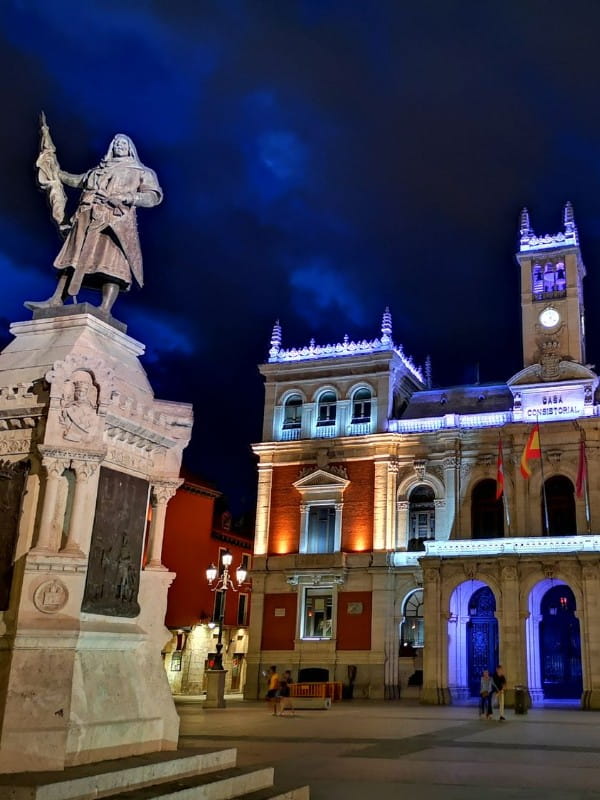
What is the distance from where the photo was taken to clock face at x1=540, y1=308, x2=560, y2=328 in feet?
131

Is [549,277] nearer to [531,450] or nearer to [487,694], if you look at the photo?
[531,450]

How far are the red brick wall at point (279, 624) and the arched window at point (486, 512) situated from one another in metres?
9.20

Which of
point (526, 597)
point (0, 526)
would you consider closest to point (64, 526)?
point (0, 526)

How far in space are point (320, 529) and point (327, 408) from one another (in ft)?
19.9

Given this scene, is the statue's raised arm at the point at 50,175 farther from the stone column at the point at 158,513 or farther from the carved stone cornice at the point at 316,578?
the carved stone cornice at the point at 316,578

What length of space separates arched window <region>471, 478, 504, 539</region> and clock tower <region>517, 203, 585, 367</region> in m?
6.08

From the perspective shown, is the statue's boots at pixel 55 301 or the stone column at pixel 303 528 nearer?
the statue's boots at pixel 55 301

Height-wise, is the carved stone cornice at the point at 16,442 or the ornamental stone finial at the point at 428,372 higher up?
the ornamental stone finial at the point at 428,372

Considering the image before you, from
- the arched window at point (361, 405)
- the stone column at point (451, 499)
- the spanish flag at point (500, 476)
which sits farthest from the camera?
the arched window at point (361, 405)

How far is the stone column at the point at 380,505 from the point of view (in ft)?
129

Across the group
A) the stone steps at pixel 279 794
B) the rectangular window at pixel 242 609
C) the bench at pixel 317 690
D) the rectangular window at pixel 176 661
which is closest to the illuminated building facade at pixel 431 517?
the bench at pixel 317 690

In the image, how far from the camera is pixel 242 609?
167 feet

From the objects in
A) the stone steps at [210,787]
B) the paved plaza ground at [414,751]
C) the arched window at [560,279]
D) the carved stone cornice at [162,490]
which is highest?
the arched window at [560,279]

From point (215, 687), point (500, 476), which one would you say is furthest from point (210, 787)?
point (500, 476)
